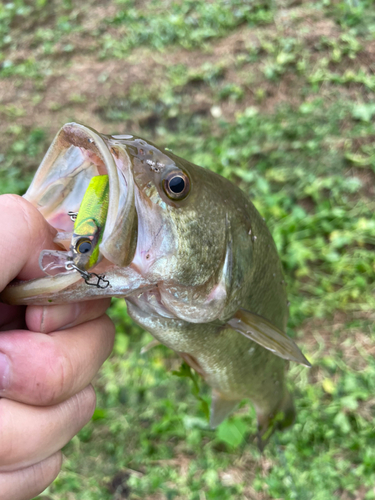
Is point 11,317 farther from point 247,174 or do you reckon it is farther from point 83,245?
point 247,174

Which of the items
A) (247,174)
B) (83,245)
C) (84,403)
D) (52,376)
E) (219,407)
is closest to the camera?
(83,245)

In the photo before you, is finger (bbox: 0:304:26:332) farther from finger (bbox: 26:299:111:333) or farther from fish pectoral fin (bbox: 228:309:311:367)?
fish pectoral fin (bbox: 228:309:311:367)

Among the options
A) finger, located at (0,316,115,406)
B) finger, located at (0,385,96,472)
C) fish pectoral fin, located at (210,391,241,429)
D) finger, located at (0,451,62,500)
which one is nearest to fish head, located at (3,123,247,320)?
finger, located at (0,316,115,406)

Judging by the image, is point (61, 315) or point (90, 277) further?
point (61, 315)

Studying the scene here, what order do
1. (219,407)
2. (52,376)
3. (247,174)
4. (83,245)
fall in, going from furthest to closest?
1. (247,174)
2. (219,407)
3. (52,376)
4. (83,245)

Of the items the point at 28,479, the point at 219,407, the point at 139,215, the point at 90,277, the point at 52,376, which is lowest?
the point at 219,407

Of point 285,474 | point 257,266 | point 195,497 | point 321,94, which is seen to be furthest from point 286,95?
Result: point 195,497

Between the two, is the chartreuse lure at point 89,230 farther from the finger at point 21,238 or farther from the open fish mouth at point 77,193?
the finger at point 21,238

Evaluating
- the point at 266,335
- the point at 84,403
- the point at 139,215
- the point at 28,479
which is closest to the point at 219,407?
the point at 266,335

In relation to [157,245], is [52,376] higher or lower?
lower
